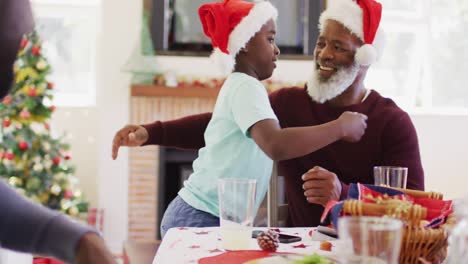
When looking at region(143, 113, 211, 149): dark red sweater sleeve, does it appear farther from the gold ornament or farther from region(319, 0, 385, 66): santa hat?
the gold ornament

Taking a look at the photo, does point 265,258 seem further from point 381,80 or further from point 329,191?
point 381,80

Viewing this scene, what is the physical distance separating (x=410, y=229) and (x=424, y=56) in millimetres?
4317

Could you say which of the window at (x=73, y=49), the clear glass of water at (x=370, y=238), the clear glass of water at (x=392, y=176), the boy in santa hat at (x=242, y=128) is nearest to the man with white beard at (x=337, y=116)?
the boy in santa hat at (x=242, y=128)

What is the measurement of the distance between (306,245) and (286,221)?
0.62 m

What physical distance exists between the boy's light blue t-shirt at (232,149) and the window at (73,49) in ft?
11.1

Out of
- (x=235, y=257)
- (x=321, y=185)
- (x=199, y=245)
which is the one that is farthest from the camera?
(x=321, y=185)

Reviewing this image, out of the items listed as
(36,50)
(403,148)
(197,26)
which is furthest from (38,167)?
(403,148)

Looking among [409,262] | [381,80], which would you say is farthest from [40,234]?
[381,80]

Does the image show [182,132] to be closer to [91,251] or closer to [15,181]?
[91,251]

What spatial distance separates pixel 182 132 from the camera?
2.09 metres

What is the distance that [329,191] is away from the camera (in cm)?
156

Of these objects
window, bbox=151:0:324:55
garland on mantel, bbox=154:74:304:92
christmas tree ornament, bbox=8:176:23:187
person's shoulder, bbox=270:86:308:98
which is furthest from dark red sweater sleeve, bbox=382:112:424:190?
christmas tree ornament, bbox=8:176:23:187

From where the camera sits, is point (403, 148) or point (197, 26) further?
point (197, 26)

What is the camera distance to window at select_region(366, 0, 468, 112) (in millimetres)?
5121
